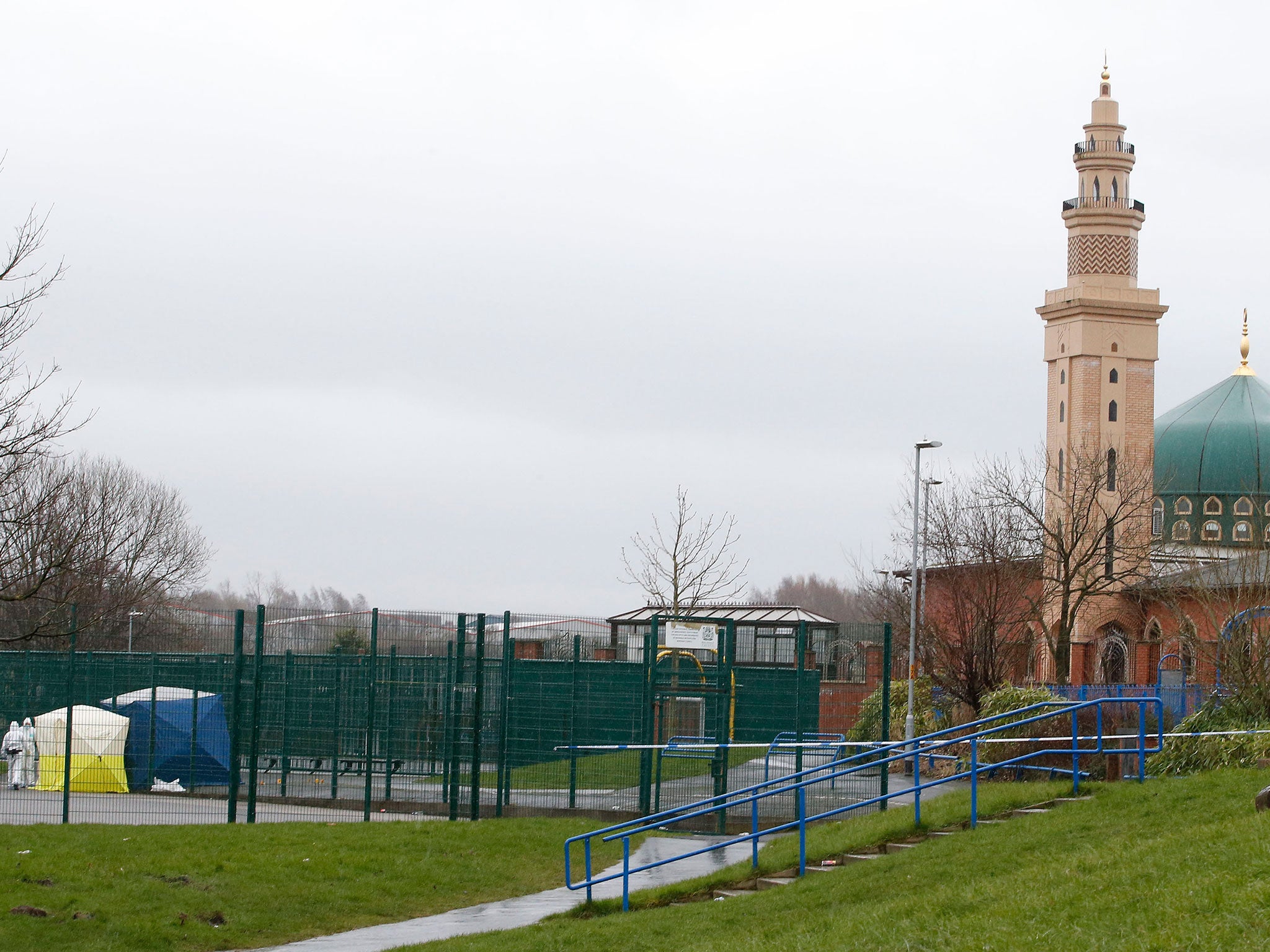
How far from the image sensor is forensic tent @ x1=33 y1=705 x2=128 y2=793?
21031 mm

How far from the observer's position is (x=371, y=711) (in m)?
19.0

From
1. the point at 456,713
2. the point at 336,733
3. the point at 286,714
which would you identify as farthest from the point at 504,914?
the point at 286,714

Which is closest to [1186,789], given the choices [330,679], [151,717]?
[330,679]

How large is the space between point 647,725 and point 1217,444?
2047 inches

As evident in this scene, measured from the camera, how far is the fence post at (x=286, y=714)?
67.5 feet

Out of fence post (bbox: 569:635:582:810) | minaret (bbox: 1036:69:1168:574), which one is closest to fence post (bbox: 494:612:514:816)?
fence post (bbox: 569:635:582:810)

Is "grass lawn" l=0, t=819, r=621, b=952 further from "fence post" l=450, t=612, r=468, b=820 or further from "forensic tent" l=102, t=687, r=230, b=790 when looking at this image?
"forensic tent" l=102, t=687, r=230, b=790

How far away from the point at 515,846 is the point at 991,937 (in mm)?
8724

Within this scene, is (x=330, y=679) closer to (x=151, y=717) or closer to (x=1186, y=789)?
(x=151, y=717)

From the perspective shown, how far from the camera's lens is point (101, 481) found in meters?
52.2

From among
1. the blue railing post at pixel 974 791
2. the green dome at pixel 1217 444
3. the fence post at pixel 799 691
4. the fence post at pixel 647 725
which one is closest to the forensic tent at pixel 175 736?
the fence post at pixel 647 725

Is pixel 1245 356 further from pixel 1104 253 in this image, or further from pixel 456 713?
pixel 456 713

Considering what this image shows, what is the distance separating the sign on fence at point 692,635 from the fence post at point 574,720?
1564mm

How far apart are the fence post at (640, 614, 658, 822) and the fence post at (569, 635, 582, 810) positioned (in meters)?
0.90
